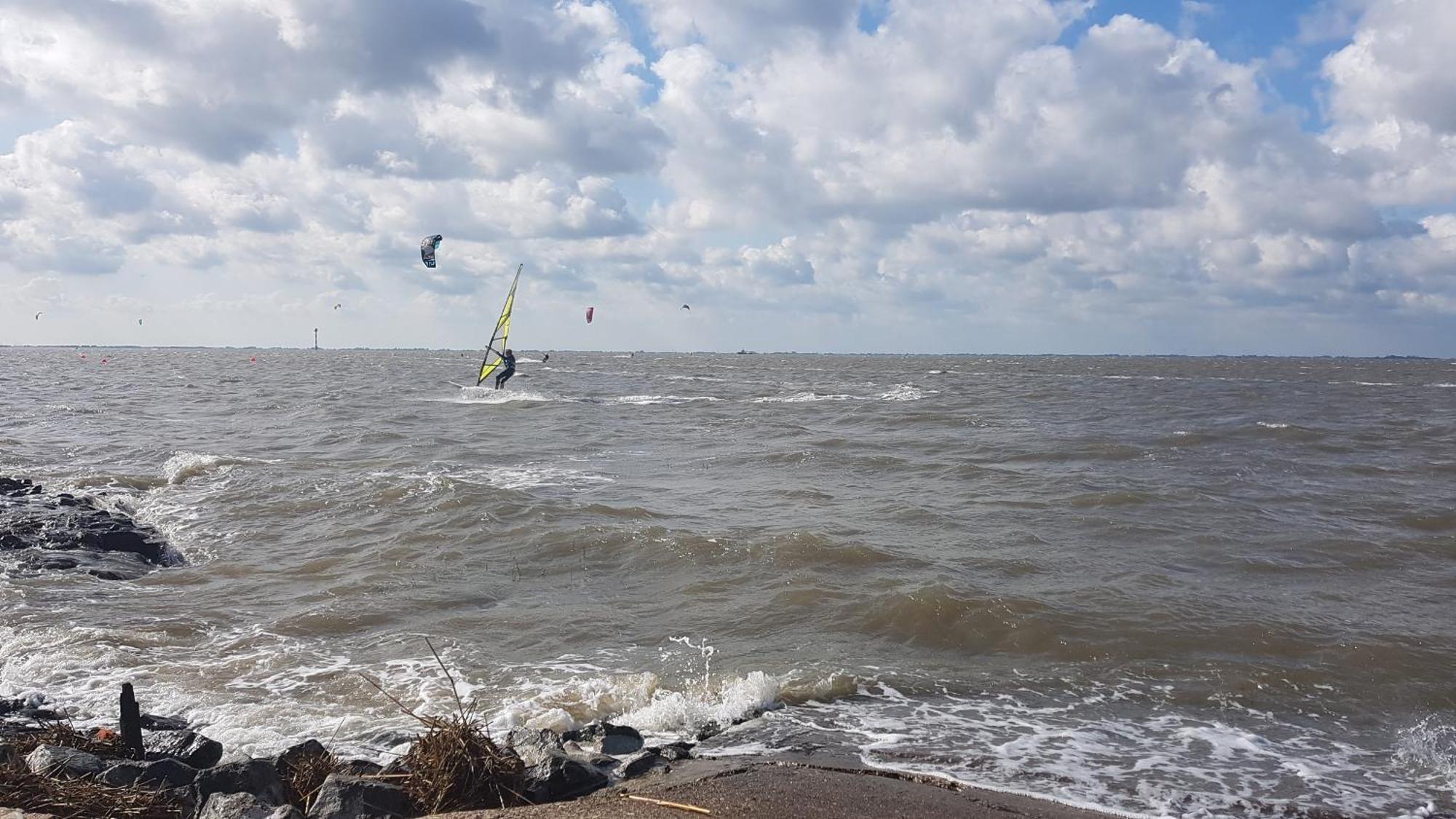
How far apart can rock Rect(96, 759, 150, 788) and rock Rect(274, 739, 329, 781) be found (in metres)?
0.68

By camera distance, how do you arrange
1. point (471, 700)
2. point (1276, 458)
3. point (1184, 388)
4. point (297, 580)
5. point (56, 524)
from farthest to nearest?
point (1184, 388), point (1276, 458), point (56, 524), point (297, 580), point (471, 700)

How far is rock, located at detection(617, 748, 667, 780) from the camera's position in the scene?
5.20 metres

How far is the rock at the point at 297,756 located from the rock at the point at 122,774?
26.7 inches

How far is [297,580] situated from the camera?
1057cm

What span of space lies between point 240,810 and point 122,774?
2.93 ft

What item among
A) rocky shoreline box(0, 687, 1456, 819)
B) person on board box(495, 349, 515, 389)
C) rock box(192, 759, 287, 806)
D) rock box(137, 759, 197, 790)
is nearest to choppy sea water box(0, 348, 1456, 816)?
rocky shoreline box(0, 687, 1456, 819)

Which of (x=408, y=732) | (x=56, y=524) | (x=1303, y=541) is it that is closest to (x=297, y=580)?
(x=56, y=524)

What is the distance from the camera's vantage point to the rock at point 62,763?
466 centimetres

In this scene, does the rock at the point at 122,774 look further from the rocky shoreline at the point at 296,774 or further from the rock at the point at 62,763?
the rock at the point at 62,763

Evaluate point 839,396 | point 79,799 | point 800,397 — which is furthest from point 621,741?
point 839,396

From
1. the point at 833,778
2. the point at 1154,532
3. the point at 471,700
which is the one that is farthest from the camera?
the point at 1154,532

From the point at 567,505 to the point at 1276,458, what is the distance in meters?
17.4

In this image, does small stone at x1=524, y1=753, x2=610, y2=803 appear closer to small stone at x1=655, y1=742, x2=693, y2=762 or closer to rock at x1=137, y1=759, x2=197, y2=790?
small stone at x1=655, y1=742, x2=693, y2=762

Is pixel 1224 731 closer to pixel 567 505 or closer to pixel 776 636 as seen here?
pixel 776 636
